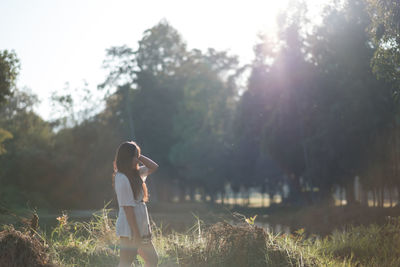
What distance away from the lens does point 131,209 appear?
628 centimetres

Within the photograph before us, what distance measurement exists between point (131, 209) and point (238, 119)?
36976 millimetres

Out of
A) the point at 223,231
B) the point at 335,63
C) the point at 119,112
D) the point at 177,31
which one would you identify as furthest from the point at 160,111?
the point at 223,231

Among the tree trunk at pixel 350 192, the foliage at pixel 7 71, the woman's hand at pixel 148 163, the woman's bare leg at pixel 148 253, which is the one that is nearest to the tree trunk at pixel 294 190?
the tree trunk at pixel 350 192

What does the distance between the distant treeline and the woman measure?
9.07 m

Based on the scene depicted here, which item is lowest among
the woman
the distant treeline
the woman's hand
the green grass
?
the green grass

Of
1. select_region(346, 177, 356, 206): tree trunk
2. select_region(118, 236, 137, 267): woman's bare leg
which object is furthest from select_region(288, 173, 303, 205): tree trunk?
select_region(118, 236, 137, 267): woman's bare leg

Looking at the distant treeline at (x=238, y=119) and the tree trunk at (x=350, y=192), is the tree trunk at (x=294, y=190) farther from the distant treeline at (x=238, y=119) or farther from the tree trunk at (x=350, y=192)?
the tree trunk at (x=350, y=192)

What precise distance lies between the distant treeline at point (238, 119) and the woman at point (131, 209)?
907cm

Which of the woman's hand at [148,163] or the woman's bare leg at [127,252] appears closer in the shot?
the woman's bare leg at [127,252]

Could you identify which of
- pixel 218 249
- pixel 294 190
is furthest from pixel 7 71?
pixel 294 190

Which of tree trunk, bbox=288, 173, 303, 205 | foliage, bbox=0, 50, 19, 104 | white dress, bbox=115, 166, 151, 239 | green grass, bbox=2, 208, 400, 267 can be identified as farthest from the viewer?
tree trunk, bbox=288, 173, 303, 205

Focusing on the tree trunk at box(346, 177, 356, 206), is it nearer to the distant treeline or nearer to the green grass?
the distant treeline

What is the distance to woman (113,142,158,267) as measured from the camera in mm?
6281

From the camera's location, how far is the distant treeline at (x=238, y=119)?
29.6 meters
